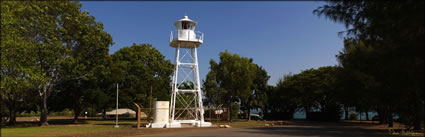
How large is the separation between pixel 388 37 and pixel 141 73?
Answer: 4112 centimetres

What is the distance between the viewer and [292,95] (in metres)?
51.9

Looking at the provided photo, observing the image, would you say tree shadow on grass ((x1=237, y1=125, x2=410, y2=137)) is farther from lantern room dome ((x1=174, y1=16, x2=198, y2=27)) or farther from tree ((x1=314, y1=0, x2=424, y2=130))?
tree ((x1=314, y1=0, x2=424, y2=130))

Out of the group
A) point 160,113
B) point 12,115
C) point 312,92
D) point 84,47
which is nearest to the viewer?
point 160,113

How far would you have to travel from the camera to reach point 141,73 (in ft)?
146

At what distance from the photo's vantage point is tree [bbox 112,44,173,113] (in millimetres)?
40438

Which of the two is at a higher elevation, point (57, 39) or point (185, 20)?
point (185, 20)

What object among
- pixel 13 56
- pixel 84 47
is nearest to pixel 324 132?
pixel 13 56

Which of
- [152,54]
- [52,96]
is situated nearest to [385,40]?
[52,96]

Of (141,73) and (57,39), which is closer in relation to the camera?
(57,39)

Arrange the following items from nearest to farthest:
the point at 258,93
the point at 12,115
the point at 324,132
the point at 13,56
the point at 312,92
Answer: the point at 324,132, the point at 13,56, the point at 12,115, the point at 312,92, the point at 258,93

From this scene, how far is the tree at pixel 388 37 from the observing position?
4984 mm

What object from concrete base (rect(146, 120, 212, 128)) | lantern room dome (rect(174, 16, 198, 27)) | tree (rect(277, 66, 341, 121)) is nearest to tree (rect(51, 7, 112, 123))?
lantern room dome (rect(174, 16, 198, 27))

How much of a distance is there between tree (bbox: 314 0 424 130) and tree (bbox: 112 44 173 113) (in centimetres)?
3578

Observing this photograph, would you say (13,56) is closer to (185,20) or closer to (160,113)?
(160,113)
